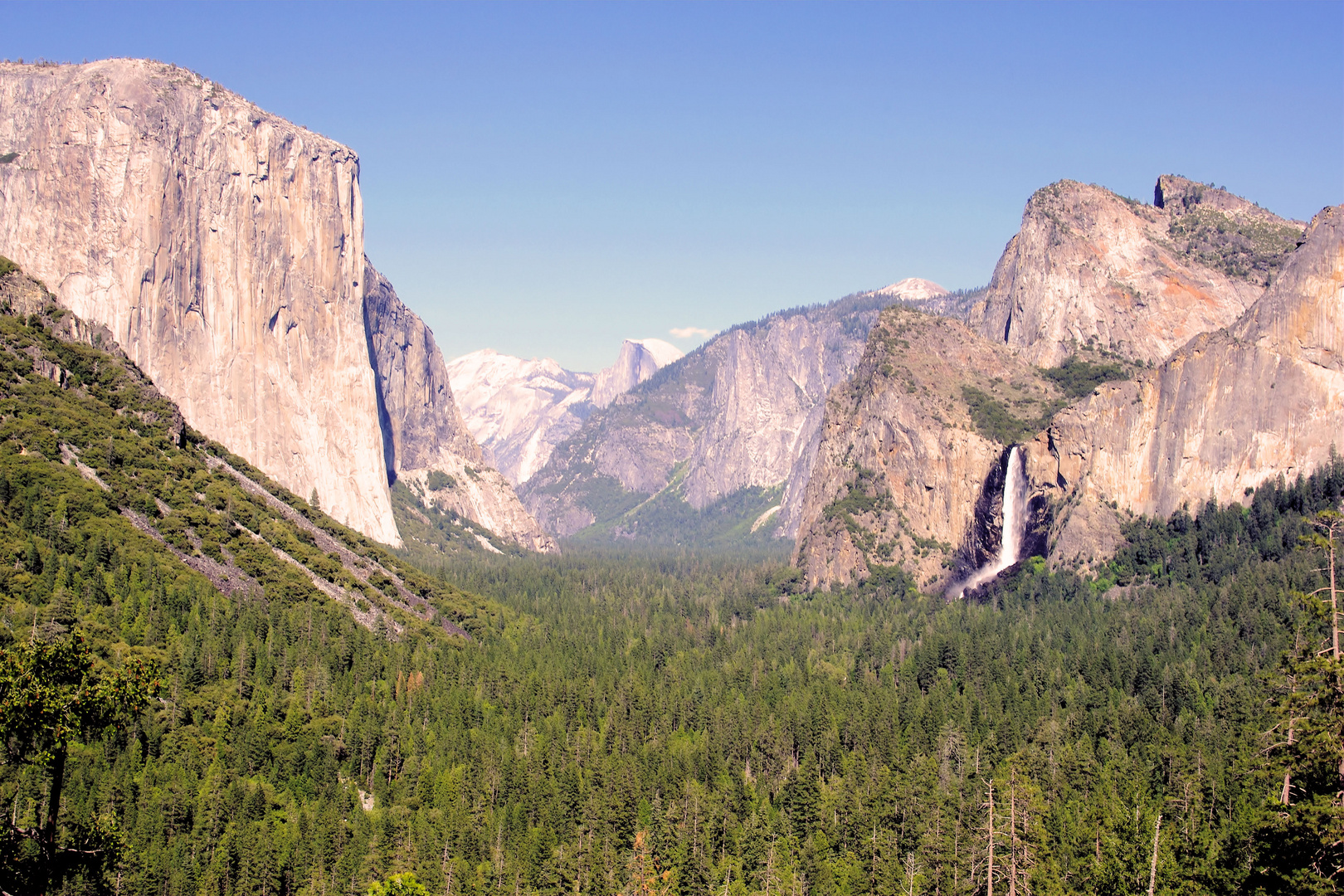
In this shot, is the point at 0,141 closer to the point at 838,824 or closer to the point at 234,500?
the point at 234,500

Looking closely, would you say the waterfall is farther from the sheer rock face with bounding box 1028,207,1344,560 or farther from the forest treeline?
the forest treeline

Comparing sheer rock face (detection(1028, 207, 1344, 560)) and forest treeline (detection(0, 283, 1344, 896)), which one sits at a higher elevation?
sheer rock face (detection(1028, 207, 1344, 560))

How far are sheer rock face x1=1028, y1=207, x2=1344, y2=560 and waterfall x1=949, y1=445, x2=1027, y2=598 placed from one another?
10818 millimetres

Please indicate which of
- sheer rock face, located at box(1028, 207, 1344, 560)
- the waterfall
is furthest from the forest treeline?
the waterfall

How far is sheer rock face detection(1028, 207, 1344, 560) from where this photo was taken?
157 meters

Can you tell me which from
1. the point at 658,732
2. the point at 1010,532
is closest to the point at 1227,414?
the point at 1010,532

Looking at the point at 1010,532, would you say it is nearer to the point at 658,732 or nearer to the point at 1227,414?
the point at 1227,414

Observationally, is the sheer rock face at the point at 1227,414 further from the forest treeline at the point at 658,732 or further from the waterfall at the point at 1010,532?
the waterfall at the point at 1010,532

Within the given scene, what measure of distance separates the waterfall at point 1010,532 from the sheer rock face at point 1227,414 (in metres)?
10.8

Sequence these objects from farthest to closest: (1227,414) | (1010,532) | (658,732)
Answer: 1. (1010,532)
2. (1227,414)
3. (658,732)

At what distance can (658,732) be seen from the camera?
112312mm

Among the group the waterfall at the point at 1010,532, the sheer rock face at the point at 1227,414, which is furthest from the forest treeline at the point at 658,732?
the waterfall at the point at 1010,532

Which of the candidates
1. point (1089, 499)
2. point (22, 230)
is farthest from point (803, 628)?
point (22, 230)

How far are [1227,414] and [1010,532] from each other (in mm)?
39366
